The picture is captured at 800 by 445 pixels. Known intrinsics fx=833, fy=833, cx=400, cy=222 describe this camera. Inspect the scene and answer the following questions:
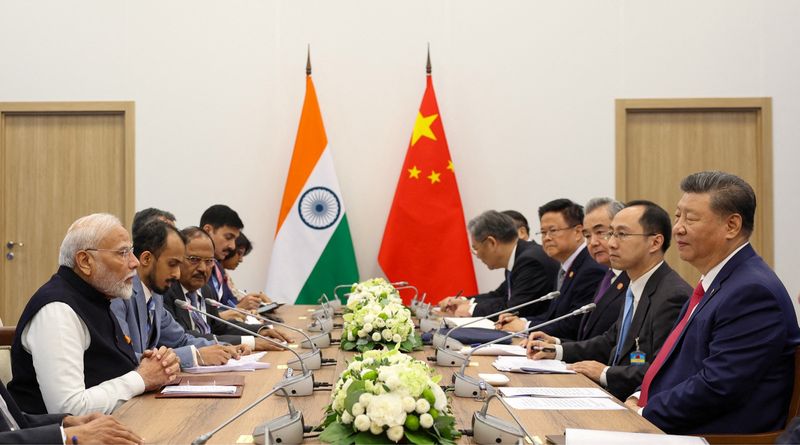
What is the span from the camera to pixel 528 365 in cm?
315

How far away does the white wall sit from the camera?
6.81 metres

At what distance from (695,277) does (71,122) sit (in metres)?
5.33

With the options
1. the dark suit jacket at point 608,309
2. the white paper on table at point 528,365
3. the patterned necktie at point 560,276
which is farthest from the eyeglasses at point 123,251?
the patterned necktie at point 560,276

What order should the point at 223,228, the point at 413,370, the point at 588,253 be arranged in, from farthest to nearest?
the point at 223,228, the point at 588,253, the point at 413,370

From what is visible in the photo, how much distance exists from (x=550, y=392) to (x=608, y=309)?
4.30ft

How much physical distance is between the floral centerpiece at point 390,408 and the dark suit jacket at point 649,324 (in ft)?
4.52

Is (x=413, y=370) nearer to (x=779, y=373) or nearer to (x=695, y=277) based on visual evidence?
(x=779, y=373)

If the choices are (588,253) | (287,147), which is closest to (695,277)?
(588,253)

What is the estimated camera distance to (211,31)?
684cm

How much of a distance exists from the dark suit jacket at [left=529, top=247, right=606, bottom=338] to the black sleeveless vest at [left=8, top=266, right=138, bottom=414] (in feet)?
7.93

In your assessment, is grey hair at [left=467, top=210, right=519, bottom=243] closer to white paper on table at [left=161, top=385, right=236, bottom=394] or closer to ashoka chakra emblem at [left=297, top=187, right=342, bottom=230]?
ashoka chakra emblem at [left=297, top=187, right=342, bottom=230]

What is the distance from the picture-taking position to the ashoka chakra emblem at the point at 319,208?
6.70 meters

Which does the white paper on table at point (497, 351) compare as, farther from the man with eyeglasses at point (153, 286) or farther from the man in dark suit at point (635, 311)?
the man with eyeglasses at point (153, 286)

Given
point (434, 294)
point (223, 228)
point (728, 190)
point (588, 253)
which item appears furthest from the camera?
point (434, 294)
